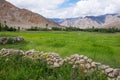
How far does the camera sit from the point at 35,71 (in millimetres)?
13570

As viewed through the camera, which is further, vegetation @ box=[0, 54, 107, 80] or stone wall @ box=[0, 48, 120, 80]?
stone wall @ box=[0, 48, 120, 80]

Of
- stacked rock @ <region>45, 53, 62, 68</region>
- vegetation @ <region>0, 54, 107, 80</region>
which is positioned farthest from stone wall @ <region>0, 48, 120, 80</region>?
vegetation @ <region>0, 54, 107, 80</region>

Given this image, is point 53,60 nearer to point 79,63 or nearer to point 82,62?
point 79,63

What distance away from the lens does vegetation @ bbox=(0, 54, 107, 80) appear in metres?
12.5

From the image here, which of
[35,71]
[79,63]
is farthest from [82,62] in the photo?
[35,71]

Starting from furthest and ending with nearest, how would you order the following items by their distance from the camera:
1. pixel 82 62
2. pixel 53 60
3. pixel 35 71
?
1. pixel 53 60
2. pixel 82 62
3. pixel 35 71

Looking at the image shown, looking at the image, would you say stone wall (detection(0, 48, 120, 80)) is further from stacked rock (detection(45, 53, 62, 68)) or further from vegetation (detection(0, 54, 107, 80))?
vegetation (detection(0, 54, 107, 80))

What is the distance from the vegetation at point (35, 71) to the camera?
40.9 ft

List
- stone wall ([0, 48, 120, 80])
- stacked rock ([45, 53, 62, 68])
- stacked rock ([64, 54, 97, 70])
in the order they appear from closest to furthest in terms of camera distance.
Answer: stone wall ([0, 48, 120, 80]), stacked rock ([64, 54, 97, 70]), stacked rock ([45, 53, 62, 68])

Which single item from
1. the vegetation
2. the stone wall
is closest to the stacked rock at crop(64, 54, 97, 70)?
the stone wall

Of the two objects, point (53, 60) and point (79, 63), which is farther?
point (53, 60)

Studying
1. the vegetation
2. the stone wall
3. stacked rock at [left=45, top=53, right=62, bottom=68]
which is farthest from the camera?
stacked rock at [left=45, top=53, right=62, bottom=68]

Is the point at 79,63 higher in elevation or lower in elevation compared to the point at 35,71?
higher

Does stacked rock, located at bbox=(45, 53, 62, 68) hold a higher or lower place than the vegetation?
higher
